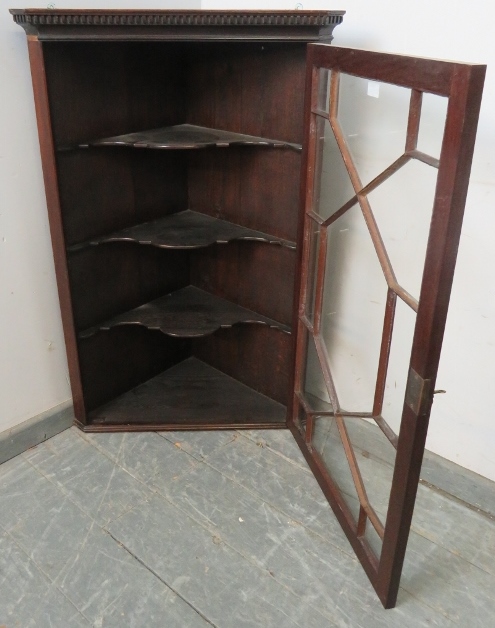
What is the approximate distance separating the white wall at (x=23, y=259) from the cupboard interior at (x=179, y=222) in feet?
0.29

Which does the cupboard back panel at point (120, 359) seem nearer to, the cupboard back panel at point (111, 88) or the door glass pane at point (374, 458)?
the cupboard back panel at point (111, 88)

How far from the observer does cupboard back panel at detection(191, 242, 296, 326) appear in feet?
5.96

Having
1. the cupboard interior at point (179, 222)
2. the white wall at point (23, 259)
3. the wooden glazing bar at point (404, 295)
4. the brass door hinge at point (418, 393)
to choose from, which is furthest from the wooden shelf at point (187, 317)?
the brass door hinge at point (418, 393)

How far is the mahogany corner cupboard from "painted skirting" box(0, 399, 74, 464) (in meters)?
0.06

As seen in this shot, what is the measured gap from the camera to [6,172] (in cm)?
156

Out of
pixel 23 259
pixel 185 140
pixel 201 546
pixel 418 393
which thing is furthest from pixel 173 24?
pixel 201 546

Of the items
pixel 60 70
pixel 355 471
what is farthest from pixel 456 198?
pixel 60 70

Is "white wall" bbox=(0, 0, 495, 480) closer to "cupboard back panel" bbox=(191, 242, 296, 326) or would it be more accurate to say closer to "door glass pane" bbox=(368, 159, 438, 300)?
"door glass pane" bbox=(368, 159, 438, 300)

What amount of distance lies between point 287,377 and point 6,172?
103 centimetres

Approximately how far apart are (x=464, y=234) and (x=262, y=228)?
60cm

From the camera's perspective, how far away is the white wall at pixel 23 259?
1.51 metres

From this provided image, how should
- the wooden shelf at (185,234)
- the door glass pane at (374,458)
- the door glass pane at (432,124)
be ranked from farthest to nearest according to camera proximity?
the wooden shelf at (185,234) < the door glass pane at (374,458) < the door glass pane at (432,124)

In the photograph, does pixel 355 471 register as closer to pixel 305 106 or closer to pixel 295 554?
pixel 295 554

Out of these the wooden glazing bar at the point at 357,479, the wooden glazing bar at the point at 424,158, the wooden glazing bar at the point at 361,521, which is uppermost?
the wooden glazing bar at the point at 424,158
